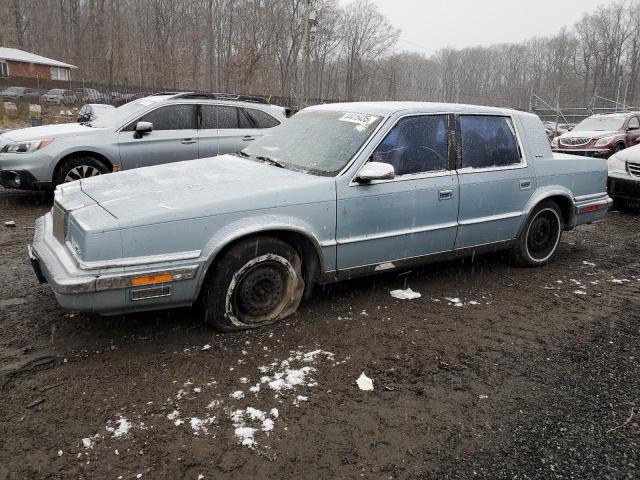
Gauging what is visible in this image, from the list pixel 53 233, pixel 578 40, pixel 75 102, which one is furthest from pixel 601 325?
pixel 578 40

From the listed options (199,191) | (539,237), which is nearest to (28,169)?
(199,191)

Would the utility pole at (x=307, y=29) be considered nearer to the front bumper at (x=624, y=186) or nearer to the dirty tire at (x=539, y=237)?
the front bumper at (x=624, y=186)

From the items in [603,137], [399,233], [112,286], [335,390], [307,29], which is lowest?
[335,390]

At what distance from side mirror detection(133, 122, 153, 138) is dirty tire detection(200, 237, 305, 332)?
447 centimetres

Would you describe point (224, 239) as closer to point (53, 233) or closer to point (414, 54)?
point (53, 233)

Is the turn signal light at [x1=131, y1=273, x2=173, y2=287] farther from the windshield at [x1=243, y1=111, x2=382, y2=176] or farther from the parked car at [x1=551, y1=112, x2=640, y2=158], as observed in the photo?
the parked car at [x1=551, y1=112, x2=640, y2=158]

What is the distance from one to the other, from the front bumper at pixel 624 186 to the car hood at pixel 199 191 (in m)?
7.19

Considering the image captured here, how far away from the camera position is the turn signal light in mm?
3168

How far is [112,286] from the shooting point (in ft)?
10.2

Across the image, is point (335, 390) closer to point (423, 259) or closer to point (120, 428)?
point (120, 428)

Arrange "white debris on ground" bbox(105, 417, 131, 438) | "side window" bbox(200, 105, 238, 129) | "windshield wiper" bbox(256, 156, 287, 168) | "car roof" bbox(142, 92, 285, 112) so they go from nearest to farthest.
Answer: "white debris on ground" bbox(105, 417, 131, 438), "windshield wiper" bbox(256, 156, 287, 168), "car roof" bbox(142, 92, 285, 112), "side window" bbox(200, 105, 238, 129)

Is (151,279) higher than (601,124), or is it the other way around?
(601,124)

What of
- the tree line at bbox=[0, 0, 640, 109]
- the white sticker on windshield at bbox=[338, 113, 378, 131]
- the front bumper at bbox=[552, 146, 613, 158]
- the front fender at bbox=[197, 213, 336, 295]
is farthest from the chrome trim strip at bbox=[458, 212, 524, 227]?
the tree line at bbox=[0, 0, 640, 109]

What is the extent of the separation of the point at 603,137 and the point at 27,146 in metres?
13.9
